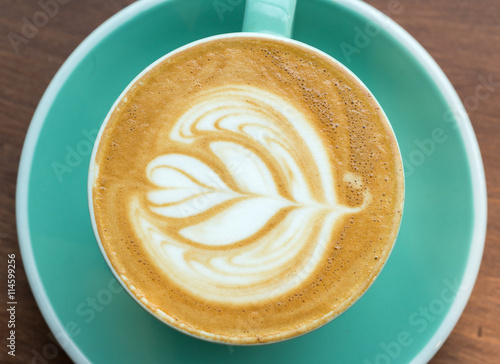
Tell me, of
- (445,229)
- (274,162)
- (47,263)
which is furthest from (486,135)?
(47,263)

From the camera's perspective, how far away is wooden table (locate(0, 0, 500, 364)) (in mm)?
1687

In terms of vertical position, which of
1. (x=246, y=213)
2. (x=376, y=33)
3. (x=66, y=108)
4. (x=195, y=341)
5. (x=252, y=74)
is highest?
(x=376, y=33)

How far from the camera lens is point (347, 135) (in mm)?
1285

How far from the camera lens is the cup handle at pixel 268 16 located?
4.42 ft

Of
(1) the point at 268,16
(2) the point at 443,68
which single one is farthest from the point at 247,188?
(2) the point at 443,68

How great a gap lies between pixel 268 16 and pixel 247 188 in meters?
0.49

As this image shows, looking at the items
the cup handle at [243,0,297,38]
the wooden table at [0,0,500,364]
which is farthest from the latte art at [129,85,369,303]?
the wooden table at [0,0,500,364]

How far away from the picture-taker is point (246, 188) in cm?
128

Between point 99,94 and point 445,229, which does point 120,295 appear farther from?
point 445,229

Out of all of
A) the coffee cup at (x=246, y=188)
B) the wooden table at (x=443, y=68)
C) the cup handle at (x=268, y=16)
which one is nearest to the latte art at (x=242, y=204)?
the coffee cup at (x=246, y=188)

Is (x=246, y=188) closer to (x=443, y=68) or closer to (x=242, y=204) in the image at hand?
(x=242, y=204)

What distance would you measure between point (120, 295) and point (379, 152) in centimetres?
90

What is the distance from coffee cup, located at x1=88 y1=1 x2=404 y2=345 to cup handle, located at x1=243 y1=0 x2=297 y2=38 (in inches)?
2.1

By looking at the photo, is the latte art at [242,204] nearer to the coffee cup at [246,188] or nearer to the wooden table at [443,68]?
the coffee cup at [246,188]
